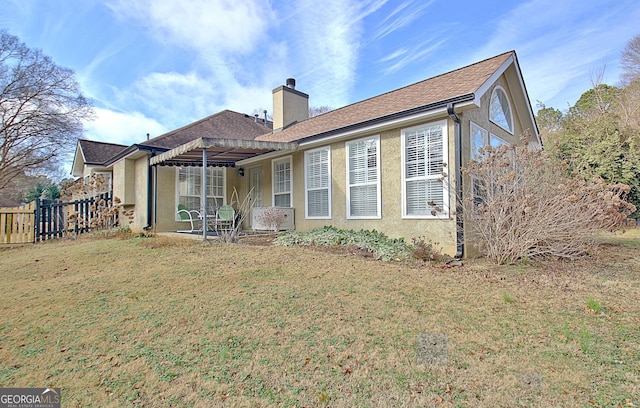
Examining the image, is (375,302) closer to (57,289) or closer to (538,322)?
(538,322)

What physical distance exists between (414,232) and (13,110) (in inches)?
942

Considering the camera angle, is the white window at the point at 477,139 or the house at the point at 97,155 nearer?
the white window at the point at 477,139

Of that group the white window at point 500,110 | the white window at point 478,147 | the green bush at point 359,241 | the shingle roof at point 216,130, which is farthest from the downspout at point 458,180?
the shingle roof at point 216,130

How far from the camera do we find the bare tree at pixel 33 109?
18906 mm

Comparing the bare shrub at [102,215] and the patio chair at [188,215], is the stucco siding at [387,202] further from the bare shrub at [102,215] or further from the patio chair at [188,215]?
the bare shrub at [102,215]

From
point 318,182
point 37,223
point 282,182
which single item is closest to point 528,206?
point 318,182

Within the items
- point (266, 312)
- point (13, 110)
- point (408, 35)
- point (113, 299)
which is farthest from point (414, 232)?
point (13, 110)

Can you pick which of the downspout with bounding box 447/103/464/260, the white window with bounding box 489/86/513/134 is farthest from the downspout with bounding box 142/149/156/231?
the white window with bounding box 489/86/513/134

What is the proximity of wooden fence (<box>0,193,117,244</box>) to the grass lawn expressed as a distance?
24.1 feet

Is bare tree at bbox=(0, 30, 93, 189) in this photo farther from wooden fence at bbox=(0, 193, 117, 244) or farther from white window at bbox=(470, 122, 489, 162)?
white window at bbox=(470, 122, 489, 162)

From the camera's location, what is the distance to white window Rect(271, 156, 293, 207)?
10.7 metres

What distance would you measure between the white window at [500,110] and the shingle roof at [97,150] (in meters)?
17.4

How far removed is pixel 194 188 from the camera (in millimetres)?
12039

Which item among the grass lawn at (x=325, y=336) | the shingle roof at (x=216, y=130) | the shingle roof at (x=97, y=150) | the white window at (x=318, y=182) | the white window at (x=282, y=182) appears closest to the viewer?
the grass lawn at (x=325, y=336)
